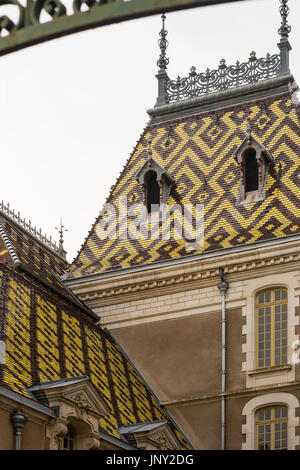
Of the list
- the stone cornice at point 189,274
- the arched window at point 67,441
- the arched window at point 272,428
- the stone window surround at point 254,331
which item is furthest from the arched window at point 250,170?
the arched window at point 67,441

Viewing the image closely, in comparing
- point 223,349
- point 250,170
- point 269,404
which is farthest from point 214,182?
point 269,404

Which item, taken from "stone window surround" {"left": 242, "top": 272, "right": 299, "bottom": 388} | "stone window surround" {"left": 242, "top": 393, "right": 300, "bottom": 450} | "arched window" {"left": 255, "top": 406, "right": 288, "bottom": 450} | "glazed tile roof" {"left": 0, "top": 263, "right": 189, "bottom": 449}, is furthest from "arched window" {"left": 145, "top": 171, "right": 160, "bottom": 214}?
"arched window" {"left": 255, "top": 406, "right": 288, "bottom": 450}

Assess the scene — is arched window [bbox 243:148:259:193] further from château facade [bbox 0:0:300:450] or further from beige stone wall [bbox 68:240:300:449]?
beige stone wall [bbox 68:240:300:449]

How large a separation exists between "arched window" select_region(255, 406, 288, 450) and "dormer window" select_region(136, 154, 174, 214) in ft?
19.9

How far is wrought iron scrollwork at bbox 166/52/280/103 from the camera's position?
29.7 meters

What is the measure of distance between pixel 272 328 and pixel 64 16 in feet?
Answer: 63.7

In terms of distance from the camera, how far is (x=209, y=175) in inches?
1091

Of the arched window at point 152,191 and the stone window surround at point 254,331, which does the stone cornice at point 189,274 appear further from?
the arched window at point 152,191

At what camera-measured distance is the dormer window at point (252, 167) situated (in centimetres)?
2662

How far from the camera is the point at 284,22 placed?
100 ft

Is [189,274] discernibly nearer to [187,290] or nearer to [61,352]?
[187,290]

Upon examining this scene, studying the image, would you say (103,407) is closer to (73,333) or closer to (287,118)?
(73,333)

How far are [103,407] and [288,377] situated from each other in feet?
16.5

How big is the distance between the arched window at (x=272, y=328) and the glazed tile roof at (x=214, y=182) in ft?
4.56
